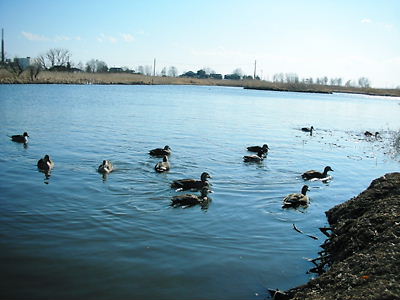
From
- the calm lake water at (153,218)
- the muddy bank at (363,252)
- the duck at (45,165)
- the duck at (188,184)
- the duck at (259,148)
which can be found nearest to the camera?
the muddy bank at (363,252)

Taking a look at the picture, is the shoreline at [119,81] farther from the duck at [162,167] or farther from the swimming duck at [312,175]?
the swimming duck at [312,175]

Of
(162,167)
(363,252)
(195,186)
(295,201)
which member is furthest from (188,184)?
(363,252)

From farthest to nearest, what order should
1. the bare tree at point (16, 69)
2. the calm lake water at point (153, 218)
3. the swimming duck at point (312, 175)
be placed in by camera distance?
the bare tree at point (16, 69) < the swimming duck at point (312, 175) < the calm lake water at point (153, 218)

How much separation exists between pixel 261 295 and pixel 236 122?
96.1 feet

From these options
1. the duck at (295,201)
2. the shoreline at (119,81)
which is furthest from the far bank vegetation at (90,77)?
the duck at (295,201)

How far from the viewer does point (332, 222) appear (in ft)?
37.1

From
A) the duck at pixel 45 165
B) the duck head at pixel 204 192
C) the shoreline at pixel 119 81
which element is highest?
the shoreline at pixel 119 81

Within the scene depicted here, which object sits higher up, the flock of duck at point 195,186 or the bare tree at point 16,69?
the bare tree at point 16,69

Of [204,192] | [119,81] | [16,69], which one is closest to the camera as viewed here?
[204,192]

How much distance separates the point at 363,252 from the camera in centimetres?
778

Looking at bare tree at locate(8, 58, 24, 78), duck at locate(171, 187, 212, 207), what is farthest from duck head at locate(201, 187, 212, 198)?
bare tree at locate(8, 58, 24, 78)

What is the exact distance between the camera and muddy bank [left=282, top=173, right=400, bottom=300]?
6208 mm

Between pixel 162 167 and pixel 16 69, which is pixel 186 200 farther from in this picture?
pixel 16 69

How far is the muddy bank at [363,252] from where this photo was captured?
6208 millimetres
